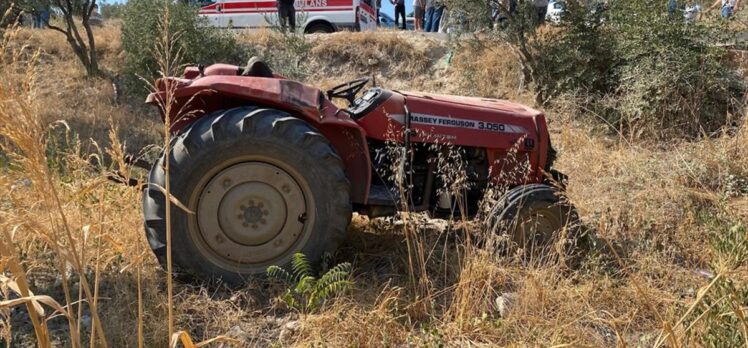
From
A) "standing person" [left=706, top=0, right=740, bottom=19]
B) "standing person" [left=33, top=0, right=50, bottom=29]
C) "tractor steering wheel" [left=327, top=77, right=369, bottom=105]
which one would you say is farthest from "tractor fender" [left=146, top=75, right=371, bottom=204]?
"standing person" [left=706, top=0, right=740, bottom=19]

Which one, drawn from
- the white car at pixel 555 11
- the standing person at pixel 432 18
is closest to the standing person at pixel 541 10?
the white car at pixel 555 11

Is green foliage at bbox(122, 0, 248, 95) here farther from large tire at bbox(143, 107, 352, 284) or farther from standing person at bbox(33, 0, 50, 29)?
large tire at bbox(143, 107, 352, 284)

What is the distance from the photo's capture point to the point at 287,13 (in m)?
12.5

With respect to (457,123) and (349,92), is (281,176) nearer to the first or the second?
(349,92)

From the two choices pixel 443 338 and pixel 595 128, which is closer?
pixel 443 338

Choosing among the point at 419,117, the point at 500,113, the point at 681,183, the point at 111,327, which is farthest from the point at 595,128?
the point at 111,327

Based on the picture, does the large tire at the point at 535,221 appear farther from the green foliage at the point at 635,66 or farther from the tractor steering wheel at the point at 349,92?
the green foliage at the point at 635,66

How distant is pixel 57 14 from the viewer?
11.1m

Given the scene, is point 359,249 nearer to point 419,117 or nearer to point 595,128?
point 419,117

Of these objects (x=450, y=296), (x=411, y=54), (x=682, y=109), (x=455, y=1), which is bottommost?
(x=450, y=296)

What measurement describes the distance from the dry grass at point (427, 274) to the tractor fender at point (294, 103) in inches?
18.3

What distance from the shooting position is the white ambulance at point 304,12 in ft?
45.5

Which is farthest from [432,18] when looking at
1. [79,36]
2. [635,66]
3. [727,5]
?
[79,36]

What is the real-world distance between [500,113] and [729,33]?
215 inches
